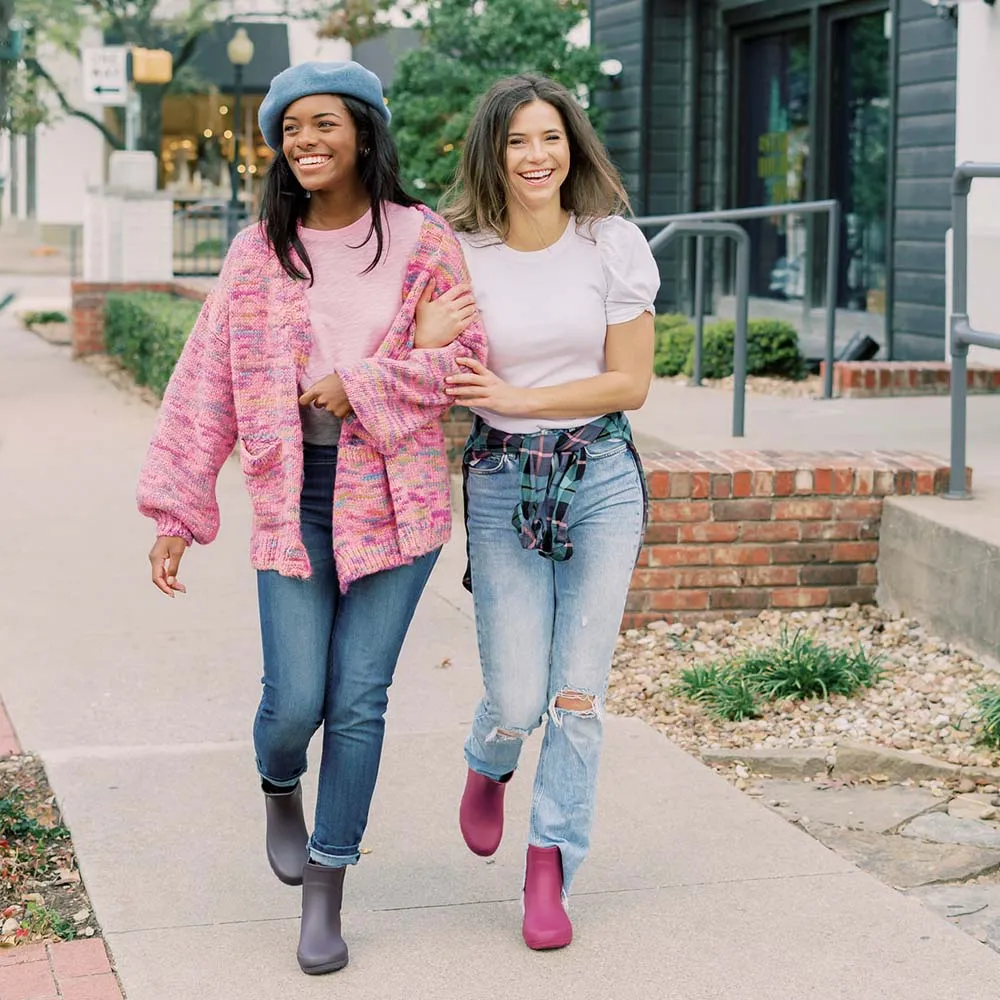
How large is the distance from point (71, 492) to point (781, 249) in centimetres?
725

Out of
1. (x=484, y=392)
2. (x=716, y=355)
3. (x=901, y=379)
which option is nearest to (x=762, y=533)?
(x=484, y=392)

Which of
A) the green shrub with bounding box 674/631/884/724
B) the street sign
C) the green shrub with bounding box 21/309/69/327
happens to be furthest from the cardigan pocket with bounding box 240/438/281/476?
the green shrub with bounding box 21/309/69/327

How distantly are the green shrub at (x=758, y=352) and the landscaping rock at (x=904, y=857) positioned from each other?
6772mm

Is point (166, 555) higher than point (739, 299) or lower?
lower

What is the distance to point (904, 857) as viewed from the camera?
166 inches

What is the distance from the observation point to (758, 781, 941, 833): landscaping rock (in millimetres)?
4461

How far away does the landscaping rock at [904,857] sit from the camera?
4086mm

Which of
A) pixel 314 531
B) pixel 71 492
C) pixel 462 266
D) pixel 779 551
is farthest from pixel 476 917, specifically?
pixel 71 492

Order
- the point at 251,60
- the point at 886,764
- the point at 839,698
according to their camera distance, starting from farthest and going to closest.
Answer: the point at 251,60 → the point at 839,698 → the point at 886,764

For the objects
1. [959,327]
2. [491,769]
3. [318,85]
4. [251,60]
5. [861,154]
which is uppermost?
[251,60]

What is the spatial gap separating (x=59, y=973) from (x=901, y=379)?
7.01 m

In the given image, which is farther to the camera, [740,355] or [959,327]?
[740,355]

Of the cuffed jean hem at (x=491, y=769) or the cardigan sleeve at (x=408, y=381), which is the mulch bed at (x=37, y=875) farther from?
the cardigan sleeve at (x=408, y=381)

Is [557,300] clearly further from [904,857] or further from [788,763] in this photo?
[788,763]
